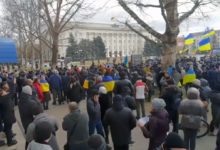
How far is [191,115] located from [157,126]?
1259mm

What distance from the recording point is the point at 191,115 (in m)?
6.71

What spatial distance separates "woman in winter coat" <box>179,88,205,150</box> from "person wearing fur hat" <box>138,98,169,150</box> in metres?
1.02

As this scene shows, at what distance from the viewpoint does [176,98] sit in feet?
27.8

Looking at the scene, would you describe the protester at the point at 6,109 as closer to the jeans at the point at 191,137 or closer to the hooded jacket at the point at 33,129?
the hooded jacket at the point at 33,129

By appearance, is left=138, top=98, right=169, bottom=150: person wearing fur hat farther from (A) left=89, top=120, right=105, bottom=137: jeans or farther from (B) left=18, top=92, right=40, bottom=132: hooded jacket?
(B) left=18, top=92, right=40, bottom=132: hooded jacket

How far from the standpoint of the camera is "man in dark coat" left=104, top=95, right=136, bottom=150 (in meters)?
6.24

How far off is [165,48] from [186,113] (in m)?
9.84

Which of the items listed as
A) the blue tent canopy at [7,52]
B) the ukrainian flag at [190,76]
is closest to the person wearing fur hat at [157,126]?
the ukrainian flag at [190,76]

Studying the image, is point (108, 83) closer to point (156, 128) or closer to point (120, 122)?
point (120, 122)

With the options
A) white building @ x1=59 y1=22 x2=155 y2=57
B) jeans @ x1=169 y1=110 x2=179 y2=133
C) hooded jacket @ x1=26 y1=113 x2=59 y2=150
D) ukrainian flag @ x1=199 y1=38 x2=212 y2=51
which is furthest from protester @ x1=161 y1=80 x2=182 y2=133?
white building @ x1=59 y1=22 x2=155 y2=57

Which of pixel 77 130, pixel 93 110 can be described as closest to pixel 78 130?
pixel 77 130

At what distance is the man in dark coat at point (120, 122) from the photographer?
6238 millimetres

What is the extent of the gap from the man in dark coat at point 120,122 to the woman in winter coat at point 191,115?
4.05 feet

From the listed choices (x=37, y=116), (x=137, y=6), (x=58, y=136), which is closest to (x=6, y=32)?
(x=137, y=6)
